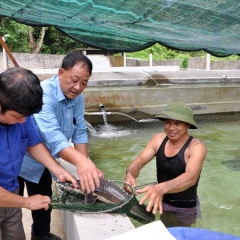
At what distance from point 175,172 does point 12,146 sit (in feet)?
5.53

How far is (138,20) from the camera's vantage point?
4613mm

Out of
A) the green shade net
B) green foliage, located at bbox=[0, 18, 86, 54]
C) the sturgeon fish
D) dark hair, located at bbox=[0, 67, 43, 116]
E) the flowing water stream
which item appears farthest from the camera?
green foliage, located at bbox=[0, 18, 86, 54]

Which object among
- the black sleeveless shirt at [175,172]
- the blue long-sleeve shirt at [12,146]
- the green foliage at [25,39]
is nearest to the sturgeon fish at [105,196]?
A: the blue long-sleeve shirt at [12,146]

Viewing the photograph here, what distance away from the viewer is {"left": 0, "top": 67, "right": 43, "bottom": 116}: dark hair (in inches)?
73.7

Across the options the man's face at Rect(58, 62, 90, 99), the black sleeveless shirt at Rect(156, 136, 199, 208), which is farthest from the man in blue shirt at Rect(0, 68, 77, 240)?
the black sleeveless shirt at Rect(156, 136, 199, 208)

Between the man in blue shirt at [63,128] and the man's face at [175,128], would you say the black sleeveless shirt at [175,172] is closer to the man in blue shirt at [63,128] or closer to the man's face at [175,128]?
the man's face at [175,128]

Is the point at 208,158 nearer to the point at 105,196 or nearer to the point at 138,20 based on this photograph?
the point at 138,20

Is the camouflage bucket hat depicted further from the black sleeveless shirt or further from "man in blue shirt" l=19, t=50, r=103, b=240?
"man in blue shirt" l=19, t=50, r=103, b=240

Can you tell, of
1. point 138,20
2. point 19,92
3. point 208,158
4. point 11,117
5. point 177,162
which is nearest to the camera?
point 19,92

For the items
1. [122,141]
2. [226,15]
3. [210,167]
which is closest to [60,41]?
[122,141]

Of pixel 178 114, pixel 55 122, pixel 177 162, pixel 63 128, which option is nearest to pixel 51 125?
pixel 55 122

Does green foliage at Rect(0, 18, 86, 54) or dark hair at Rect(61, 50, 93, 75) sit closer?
dark hair at Rect(61, 50, 93, 75)

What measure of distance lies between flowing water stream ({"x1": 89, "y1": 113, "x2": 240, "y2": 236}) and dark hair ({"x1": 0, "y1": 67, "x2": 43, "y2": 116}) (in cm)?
264

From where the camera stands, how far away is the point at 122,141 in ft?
30.2
